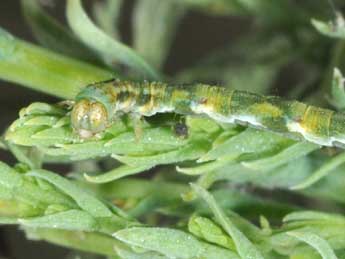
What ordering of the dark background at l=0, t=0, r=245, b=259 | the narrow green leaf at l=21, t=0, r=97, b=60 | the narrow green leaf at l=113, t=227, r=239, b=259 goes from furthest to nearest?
the dark background at l=0, t=0, r=245, b=259 < the narrow green leaf at l=21, t=0, r=97, b=60 < the narrow green leaf at l=113, t=227, r=239, b=259

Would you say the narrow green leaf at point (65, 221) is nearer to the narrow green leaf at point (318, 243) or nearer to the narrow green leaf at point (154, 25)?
the narrow green leaf at point (318, 243)

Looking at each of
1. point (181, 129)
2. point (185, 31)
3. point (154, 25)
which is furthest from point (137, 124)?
point (185, 31)

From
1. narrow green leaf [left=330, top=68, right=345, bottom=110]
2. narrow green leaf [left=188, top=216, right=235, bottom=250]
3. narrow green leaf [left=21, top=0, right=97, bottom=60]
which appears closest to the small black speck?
narrow green leaf [left=188, top=216, right=235, bottom=250]

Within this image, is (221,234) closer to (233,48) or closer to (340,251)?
(340,251)

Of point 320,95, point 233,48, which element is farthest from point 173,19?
point 320,95

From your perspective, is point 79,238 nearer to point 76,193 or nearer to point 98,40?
point 76,193

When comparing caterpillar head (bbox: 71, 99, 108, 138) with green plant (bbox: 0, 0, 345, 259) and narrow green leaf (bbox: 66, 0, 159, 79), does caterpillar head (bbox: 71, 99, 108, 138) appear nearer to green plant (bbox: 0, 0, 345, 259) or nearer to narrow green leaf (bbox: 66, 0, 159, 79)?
green plant (bbox: 0, 0, 345, 259)

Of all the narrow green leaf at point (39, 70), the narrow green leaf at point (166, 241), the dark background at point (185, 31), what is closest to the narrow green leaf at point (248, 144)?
the narrow green leaf at point (166, 241)
